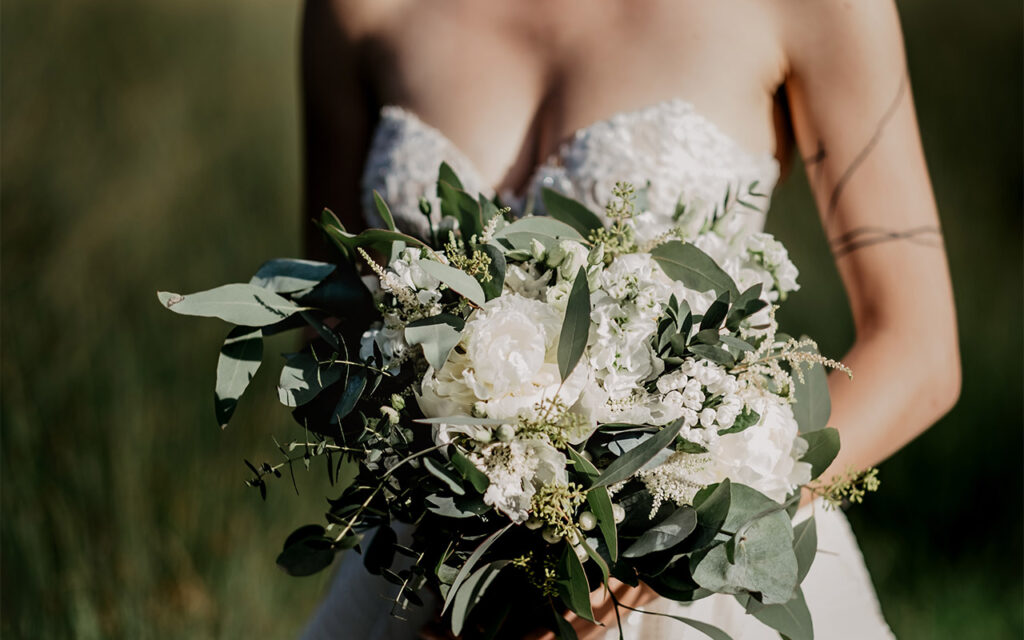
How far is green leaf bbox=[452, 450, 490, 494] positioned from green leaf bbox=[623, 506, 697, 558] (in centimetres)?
22

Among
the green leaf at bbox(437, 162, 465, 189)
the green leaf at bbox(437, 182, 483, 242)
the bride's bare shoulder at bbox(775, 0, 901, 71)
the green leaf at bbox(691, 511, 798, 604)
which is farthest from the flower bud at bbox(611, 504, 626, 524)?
the bride's bare shoulder at bbox(775, 0, 901, 71)

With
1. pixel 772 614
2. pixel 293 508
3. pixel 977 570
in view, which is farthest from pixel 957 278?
pixel 772 614

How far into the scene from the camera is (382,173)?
6.46 ft

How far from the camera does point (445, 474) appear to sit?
1031 mm

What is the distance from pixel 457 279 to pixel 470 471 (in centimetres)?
23

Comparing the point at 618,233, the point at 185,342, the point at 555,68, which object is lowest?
the point at 185,342

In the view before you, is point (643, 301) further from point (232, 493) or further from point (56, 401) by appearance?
point (56, 401)

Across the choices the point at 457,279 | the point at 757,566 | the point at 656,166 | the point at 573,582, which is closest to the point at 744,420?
the point at 757,566

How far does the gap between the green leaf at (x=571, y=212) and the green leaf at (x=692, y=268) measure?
144 mm

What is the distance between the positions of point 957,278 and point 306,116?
12.6ft

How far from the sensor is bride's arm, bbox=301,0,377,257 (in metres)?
2.13

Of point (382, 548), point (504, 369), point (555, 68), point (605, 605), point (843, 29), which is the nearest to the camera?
point (504, 369)

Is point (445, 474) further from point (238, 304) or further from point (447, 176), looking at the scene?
point (447, 176)

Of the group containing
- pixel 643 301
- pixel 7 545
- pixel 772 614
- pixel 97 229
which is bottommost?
pixel 7 545
